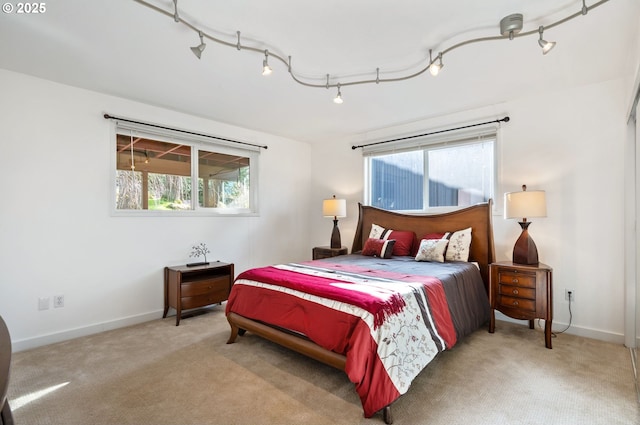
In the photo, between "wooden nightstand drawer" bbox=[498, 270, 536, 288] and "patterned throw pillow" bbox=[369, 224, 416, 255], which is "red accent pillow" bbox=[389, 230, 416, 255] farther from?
"wooden nightstand drawer" bbox=[498, 270, 536, 288]

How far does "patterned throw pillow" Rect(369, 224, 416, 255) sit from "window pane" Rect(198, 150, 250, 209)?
2.05 m

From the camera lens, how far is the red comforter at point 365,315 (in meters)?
1.78

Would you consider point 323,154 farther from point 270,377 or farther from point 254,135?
point 270,377

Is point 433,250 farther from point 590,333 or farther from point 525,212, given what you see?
point 590,333

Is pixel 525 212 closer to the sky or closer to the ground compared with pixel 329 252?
closer to the sky

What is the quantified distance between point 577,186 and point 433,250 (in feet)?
4.96

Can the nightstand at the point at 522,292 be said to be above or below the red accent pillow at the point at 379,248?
below

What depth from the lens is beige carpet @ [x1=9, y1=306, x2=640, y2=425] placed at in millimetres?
1796

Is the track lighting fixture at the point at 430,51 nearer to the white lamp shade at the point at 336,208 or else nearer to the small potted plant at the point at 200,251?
the white lamp shade at the point at 336,208

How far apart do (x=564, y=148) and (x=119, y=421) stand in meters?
4.32

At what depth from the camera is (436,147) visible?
13.1 feet

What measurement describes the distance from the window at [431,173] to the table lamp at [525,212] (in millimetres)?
679

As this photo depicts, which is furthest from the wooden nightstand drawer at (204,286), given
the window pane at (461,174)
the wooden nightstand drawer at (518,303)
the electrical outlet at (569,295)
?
the electrical outlet at (569,295)

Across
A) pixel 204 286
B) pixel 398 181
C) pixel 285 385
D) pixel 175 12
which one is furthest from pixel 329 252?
pixel 175 12
